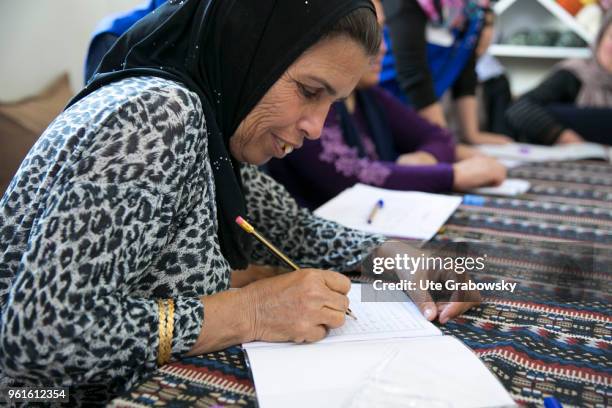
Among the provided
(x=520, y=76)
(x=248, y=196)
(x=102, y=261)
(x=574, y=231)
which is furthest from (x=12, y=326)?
(x=520, y=76)

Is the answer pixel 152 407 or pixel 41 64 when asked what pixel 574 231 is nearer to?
pixel 152 407

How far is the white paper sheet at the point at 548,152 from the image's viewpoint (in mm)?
2453

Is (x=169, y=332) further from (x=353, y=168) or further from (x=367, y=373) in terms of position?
(x=353, y=168)

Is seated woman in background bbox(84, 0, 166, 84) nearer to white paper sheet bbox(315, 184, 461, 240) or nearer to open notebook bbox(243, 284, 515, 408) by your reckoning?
white paper sheet bbox(315, 184, 461, 240)

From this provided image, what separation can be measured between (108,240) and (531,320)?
657 mm

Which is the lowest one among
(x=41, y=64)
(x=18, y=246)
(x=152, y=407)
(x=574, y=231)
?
(x=574, y=231)

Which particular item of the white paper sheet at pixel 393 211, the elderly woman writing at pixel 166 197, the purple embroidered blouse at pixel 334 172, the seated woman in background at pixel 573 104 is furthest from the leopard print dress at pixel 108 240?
the seated woman in background at pixel 573 104

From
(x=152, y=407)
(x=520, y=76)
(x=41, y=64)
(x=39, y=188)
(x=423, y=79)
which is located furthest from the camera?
(x=520, y=76)

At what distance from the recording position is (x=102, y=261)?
0.72m

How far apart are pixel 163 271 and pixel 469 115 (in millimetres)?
2322

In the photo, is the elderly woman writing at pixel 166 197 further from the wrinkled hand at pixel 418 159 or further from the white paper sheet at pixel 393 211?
the wrinkled hand at pixel 418 159

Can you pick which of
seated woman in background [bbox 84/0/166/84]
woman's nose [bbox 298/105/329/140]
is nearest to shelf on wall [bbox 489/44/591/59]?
seated woman in background [bbox 84/0/166/84]

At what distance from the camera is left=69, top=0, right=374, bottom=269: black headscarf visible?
920mm

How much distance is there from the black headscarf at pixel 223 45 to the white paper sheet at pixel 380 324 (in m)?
0.29
